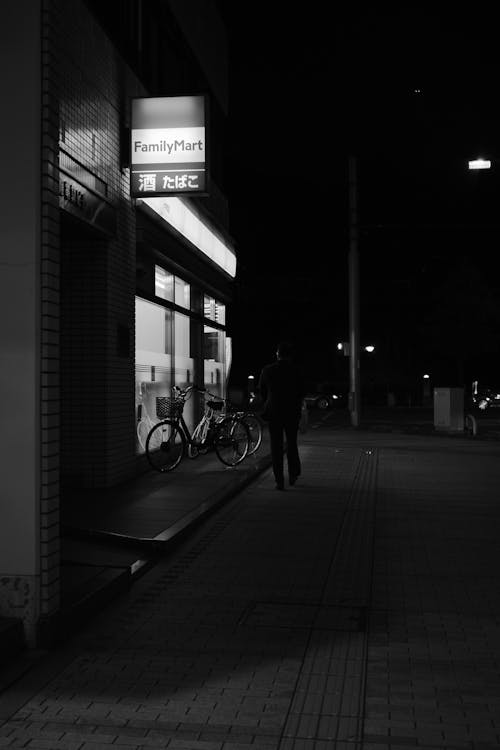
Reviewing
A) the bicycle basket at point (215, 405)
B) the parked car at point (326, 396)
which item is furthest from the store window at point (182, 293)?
the parked car at point (326, 396)

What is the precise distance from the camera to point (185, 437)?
13977 mm

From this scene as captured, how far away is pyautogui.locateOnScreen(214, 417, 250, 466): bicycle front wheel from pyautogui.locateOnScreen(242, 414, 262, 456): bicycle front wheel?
0.68ft

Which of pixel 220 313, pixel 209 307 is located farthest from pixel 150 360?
pixel 220 313

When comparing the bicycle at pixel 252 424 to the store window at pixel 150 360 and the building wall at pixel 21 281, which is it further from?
the building wall at pixel 21 281

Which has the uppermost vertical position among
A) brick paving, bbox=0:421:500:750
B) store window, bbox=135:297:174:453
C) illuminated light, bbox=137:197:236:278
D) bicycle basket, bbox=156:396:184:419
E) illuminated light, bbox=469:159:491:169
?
illuminated light, bbox=469:159:491:169

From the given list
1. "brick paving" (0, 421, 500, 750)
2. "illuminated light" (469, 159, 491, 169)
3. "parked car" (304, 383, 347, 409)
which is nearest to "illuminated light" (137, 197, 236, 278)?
"brick paving" (0, 421, 500, 750)

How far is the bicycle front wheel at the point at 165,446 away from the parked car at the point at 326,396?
3015cm

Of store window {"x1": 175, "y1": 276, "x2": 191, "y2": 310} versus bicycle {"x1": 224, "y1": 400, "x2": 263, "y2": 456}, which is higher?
store window {"x1": 175, "y1": 276, "x2": 191, "y2": 310}

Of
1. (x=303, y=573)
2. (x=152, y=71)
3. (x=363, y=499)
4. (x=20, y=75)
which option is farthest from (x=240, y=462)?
(x=20, y=75)

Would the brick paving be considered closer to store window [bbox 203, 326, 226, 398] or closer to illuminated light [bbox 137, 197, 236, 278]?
illuminated light [bbox 137, 197, 236, 278]

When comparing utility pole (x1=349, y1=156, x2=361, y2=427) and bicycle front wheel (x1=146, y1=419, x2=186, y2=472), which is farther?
utility pole (x1=349, y1=156, x2=361, y2=427)

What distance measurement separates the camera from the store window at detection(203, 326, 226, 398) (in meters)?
19.0

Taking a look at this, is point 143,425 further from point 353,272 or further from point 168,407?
point 353,272

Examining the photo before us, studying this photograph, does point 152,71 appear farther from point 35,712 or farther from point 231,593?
point 35,712
